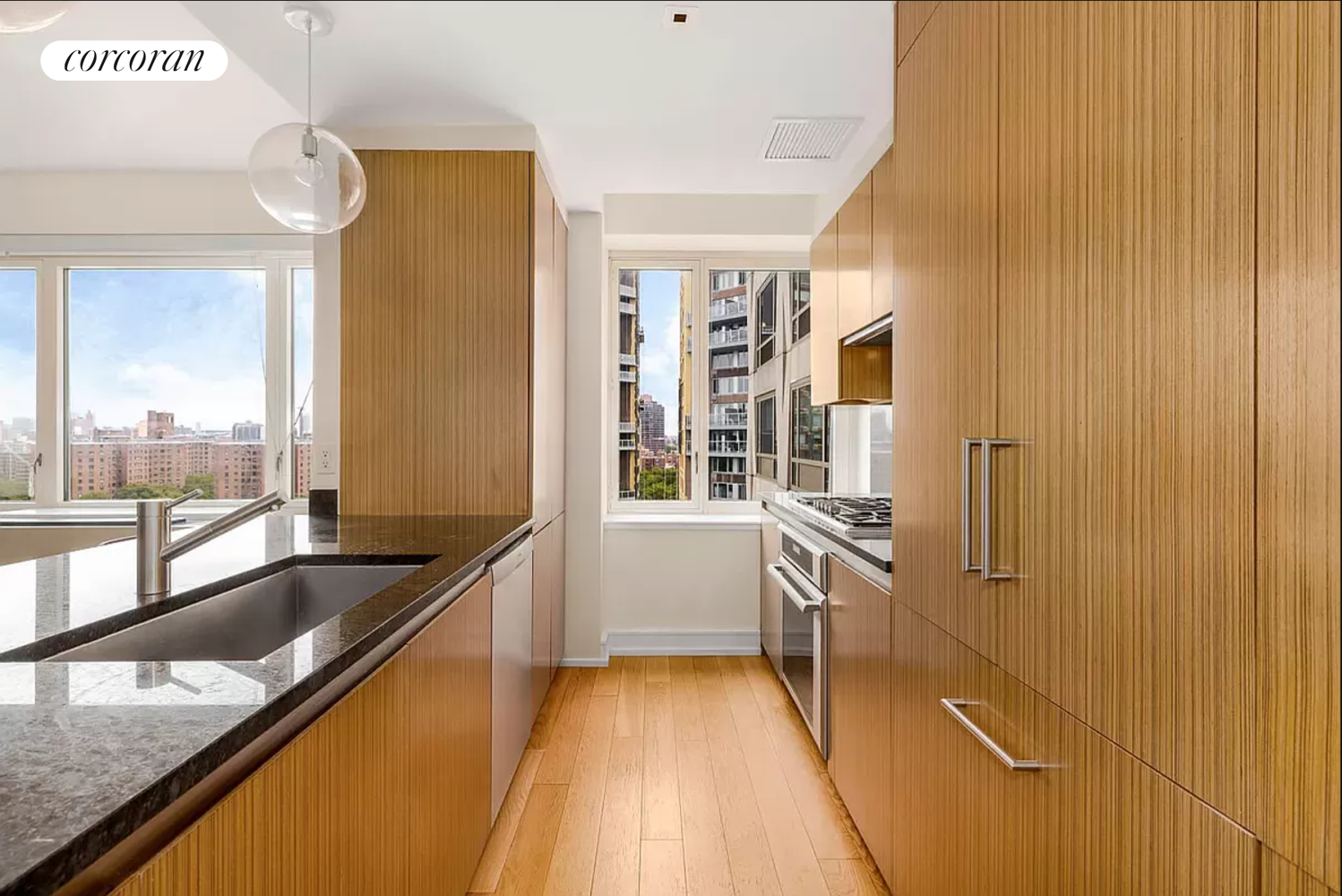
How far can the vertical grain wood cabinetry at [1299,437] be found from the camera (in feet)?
1.74

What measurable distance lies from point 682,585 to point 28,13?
3.09m

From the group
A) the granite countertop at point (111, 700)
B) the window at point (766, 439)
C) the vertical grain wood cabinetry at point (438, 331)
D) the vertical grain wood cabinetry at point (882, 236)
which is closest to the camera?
the granite countertop at point (111, 700)

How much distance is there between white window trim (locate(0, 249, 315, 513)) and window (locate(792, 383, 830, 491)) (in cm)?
237

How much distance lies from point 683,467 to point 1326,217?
335 cm

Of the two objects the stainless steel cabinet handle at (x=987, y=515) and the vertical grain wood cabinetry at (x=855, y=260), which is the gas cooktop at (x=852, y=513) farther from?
the stainless steel cabinet handle at (x=987, y=515)

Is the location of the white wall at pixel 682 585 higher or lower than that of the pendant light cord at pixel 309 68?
lower

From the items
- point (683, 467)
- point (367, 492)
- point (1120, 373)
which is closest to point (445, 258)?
point (367, 492)

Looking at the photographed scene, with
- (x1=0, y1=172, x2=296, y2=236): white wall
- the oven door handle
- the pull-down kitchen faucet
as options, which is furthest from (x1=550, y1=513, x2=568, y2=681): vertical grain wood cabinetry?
(x1=0, y1=172, x2=296, y2=236): white wall

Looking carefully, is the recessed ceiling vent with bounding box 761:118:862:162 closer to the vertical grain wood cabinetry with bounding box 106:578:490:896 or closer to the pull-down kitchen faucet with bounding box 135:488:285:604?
the vertical grain wood cabinetry with bounding box 106:578:490:896

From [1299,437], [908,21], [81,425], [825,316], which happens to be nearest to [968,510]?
[1299,437]

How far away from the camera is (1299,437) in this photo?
1.83ft

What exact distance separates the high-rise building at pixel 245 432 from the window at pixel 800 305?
264 cm

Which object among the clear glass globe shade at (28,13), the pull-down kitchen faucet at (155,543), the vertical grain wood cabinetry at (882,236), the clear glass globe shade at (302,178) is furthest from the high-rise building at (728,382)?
the clear glass globe shade at (28,13)

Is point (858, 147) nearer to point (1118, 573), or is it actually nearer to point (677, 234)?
Result: point (677, 234)
